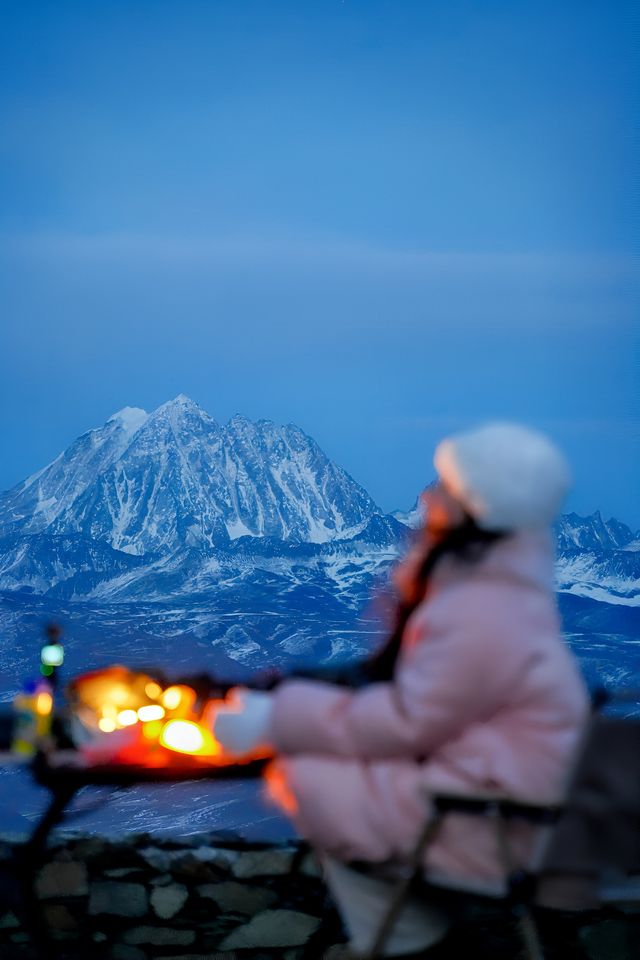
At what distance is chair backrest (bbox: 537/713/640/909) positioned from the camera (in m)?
1.54

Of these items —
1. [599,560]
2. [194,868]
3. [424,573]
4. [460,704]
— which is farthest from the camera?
[599,560]

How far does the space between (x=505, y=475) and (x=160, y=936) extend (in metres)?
1.58

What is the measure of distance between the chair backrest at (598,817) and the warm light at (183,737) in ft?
1.87

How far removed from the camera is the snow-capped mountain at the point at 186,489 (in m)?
7.96

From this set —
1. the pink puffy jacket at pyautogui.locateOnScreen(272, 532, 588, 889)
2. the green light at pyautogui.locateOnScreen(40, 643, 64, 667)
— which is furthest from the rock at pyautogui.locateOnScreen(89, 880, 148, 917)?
the pink puffy jacket at pyautogui.locateOnScreen(272, 532, 588, 889)

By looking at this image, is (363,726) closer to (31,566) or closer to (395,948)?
(395,948)

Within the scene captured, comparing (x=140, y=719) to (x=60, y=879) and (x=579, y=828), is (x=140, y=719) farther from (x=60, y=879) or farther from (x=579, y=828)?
(x=60, y=879)

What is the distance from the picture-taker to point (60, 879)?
260 cm

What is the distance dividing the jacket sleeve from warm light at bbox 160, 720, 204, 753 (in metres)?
0.26

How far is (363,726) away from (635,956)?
1.37m

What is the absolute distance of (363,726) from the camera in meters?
1.56

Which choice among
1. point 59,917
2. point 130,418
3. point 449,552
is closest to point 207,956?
point 59,917

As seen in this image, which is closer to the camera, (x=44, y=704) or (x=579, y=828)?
(x=579, y=828)

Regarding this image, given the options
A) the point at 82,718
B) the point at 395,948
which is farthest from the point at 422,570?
the point at 82,718
